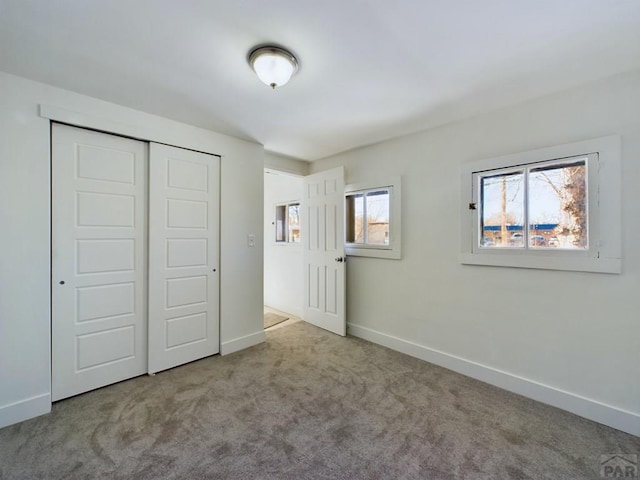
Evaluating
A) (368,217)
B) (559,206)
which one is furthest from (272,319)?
(559,206)

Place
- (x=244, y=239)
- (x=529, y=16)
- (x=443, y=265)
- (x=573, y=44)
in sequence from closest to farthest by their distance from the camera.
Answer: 1. (x=529, y=16)
2. (x=573, y=44)
3. (x=443, y=265)
4. (x=244, y=239)

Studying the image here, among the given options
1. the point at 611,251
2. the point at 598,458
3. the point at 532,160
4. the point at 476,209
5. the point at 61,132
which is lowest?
the point at 598,458

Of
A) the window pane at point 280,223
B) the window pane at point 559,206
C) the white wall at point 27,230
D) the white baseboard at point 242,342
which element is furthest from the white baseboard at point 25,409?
the window pane at point 559,206

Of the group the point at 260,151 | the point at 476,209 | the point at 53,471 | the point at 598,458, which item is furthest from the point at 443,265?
the point at 53,471

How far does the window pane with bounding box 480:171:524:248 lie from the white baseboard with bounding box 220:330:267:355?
8.39 feet

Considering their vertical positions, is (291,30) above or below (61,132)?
above

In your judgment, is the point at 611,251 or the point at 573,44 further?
the point at 611,251

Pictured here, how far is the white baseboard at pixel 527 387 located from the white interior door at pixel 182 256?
201 cm

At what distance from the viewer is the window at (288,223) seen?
4668mm

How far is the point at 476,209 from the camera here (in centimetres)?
252

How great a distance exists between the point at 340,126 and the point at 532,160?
5.47 ft

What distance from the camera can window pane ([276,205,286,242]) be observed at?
4.86 m

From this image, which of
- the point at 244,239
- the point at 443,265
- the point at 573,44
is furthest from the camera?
the point at 244,239

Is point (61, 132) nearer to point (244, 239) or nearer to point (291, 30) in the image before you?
point (244, 239)
